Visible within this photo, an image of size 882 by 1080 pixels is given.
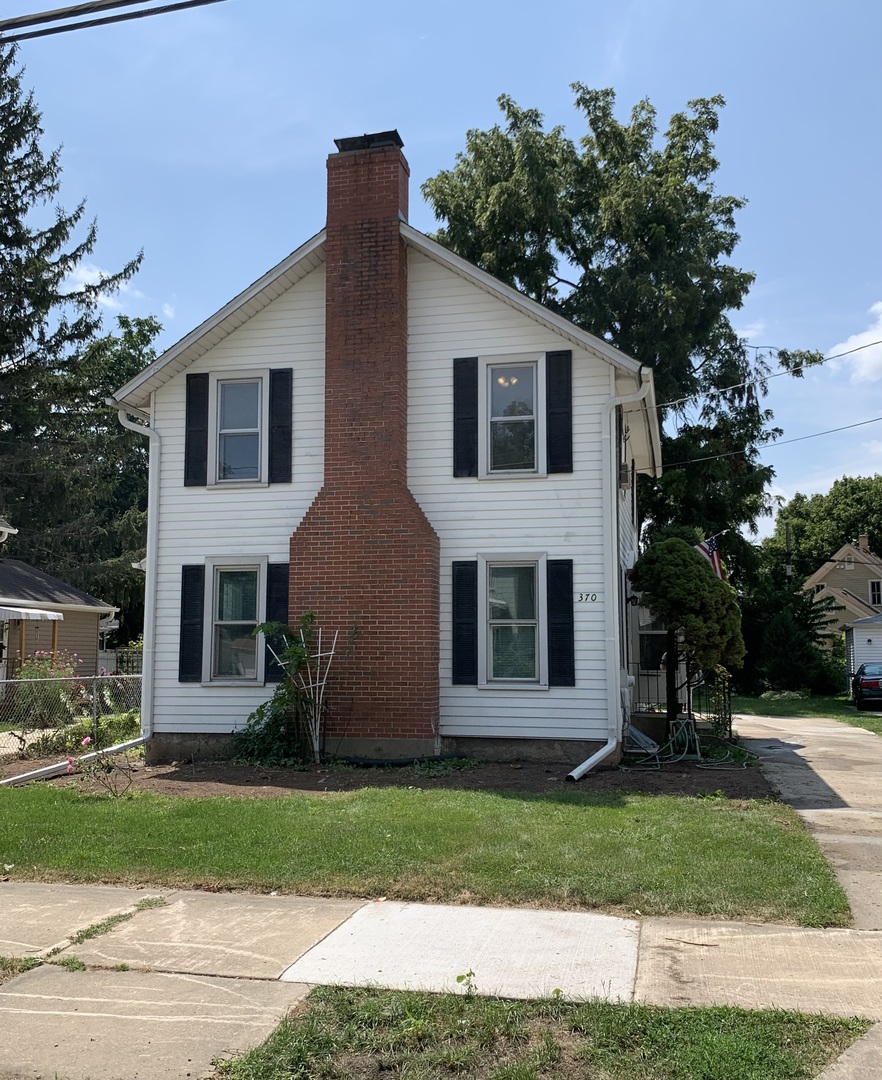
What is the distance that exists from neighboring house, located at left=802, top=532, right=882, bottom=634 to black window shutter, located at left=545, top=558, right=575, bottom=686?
43.7 metres

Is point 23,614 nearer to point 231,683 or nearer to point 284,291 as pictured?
point 231,683

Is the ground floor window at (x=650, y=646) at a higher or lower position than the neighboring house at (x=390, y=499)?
lower

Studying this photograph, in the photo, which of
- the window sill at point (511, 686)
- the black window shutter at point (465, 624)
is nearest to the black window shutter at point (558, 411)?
the black window shutter at point (465, 624)

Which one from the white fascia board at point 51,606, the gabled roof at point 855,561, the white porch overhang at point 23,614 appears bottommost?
the white porch overhang at point 23,614

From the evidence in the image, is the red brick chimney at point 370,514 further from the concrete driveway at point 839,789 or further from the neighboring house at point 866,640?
the neighboring house at point 866,640

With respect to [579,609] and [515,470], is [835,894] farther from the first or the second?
[515,470]

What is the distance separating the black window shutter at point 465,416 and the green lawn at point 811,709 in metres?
12.9

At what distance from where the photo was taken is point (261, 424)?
1424 centimetres

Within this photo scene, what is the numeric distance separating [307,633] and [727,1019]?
29.5 ft

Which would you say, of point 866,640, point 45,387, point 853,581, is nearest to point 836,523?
point 853,581

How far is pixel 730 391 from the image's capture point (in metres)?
33.5

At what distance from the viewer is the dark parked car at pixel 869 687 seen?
29031 mm

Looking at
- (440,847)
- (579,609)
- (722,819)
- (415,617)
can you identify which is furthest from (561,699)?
(440,847)

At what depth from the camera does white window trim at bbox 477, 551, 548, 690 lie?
13.1 meters
